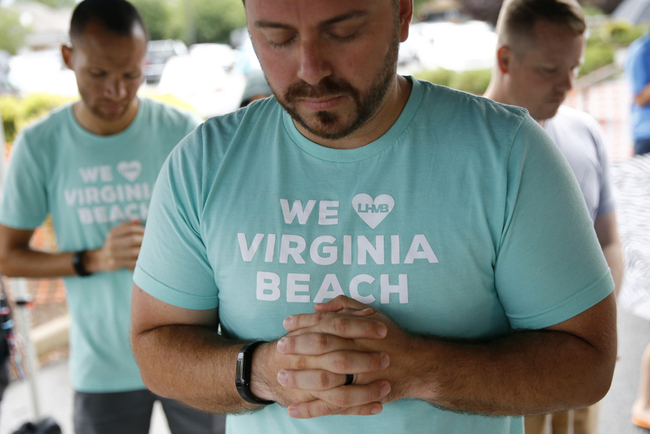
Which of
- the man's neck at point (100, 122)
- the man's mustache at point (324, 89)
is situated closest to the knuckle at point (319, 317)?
the man's mustache at point (324, 89)

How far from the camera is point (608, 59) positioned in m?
15.4

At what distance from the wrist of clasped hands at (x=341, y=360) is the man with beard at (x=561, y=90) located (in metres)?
1.57

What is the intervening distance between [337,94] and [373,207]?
0.88 ft

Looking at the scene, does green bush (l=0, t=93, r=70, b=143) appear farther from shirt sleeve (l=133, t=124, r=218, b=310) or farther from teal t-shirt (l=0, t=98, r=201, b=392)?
shirt sleeve (l=133, t=124, r=218, b=310)

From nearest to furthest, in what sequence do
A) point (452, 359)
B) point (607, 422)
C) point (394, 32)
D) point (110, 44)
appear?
point (452, 359)
point (394, 32)
point (110, 44)
point (607, 422)

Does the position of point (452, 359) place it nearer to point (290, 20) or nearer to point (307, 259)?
point (307, 259)

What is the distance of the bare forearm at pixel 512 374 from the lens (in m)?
1.25

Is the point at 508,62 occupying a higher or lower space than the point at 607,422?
higher

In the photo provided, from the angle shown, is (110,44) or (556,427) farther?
(556,427)

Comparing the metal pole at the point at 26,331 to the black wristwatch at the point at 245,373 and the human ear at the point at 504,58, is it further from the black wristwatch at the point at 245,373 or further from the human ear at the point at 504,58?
the human ear at the point at 504,58

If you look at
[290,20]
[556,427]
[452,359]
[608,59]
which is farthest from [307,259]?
[608,59]

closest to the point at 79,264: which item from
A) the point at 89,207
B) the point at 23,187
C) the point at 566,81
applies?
the point at 89,207

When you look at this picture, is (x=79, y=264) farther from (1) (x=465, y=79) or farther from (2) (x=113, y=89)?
(1) (x=465, y=79)

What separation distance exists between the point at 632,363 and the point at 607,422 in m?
0.90
